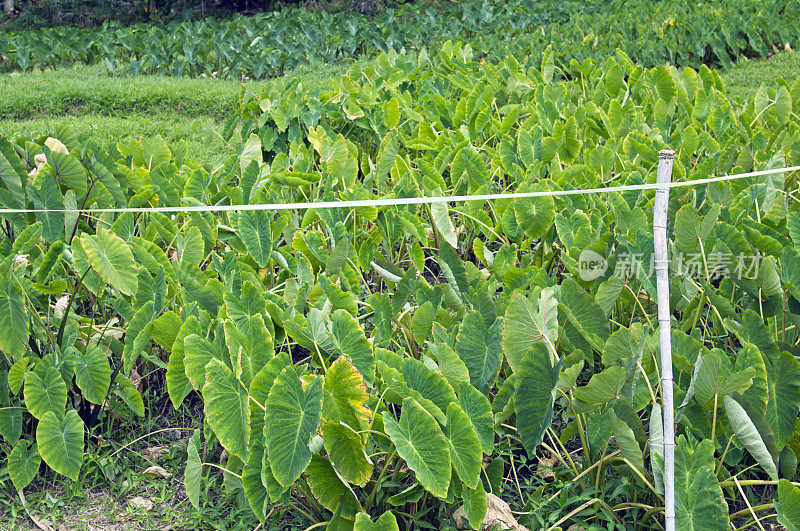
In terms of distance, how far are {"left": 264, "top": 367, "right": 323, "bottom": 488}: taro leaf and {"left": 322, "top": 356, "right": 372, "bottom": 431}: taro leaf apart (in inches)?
2.0

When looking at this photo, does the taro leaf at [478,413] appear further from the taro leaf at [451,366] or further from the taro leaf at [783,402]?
the taro leaf at [783,402]

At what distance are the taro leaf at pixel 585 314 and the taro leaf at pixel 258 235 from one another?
2.80ft

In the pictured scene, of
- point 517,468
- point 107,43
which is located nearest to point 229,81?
point 107,43

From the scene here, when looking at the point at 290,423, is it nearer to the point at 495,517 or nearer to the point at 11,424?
the point at 495,517

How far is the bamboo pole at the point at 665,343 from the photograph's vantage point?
1267mm

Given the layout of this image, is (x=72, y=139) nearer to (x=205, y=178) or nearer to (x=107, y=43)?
(x=205, y=178)

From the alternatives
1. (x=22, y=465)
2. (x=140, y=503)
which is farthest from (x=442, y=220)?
(x=22, y=465)

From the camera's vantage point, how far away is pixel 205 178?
239 centimetres

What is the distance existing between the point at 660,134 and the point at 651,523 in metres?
1.80

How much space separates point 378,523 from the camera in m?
1.30

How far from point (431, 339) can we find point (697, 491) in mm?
769

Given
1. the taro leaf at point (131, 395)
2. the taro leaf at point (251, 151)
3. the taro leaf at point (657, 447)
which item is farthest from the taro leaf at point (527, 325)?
the taro leaf at point (251, 151)

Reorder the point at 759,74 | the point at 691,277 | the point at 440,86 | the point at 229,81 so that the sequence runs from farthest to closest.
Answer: the point at 229,81 < the point at 759,74 < the point at 440,86 < the point at 691,277

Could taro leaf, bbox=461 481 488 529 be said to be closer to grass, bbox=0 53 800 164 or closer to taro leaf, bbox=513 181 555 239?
taro leaf, bbox=513 181 555 239
